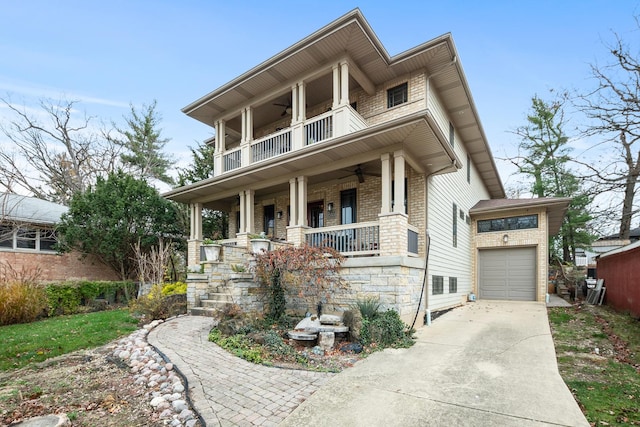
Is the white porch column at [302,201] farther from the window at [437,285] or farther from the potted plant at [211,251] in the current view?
the window at [437,285]

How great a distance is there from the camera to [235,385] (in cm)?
400

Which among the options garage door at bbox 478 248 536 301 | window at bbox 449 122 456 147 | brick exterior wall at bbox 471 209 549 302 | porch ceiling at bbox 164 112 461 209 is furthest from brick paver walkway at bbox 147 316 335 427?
garage door at bbox 478 248 536 301

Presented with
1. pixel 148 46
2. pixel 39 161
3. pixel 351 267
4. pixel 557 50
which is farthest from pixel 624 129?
pixel 39 161

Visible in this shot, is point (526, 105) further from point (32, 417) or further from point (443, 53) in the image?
point (32, 417)

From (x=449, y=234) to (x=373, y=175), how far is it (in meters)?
3.59

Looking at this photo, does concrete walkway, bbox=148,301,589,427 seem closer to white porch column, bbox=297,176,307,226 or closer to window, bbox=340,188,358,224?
white porch column, bbox=297,176,307,226

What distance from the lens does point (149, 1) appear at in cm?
1032

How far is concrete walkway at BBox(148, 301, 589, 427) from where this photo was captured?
325cm

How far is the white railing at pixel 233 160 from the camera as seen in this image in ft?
39.6

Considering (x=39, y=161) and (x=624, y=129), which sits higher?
(x=39, y=161)

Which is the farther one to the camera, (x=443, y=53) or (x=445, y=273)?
(x=445, y=273)

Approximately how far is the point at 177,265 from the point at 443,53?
559 inches

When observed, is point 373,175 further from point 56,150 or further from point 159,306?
point 56,150

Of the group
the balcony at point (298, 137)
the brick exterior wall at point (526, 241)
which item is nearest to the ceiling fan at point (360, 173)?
the balcony at point (298, 137)
